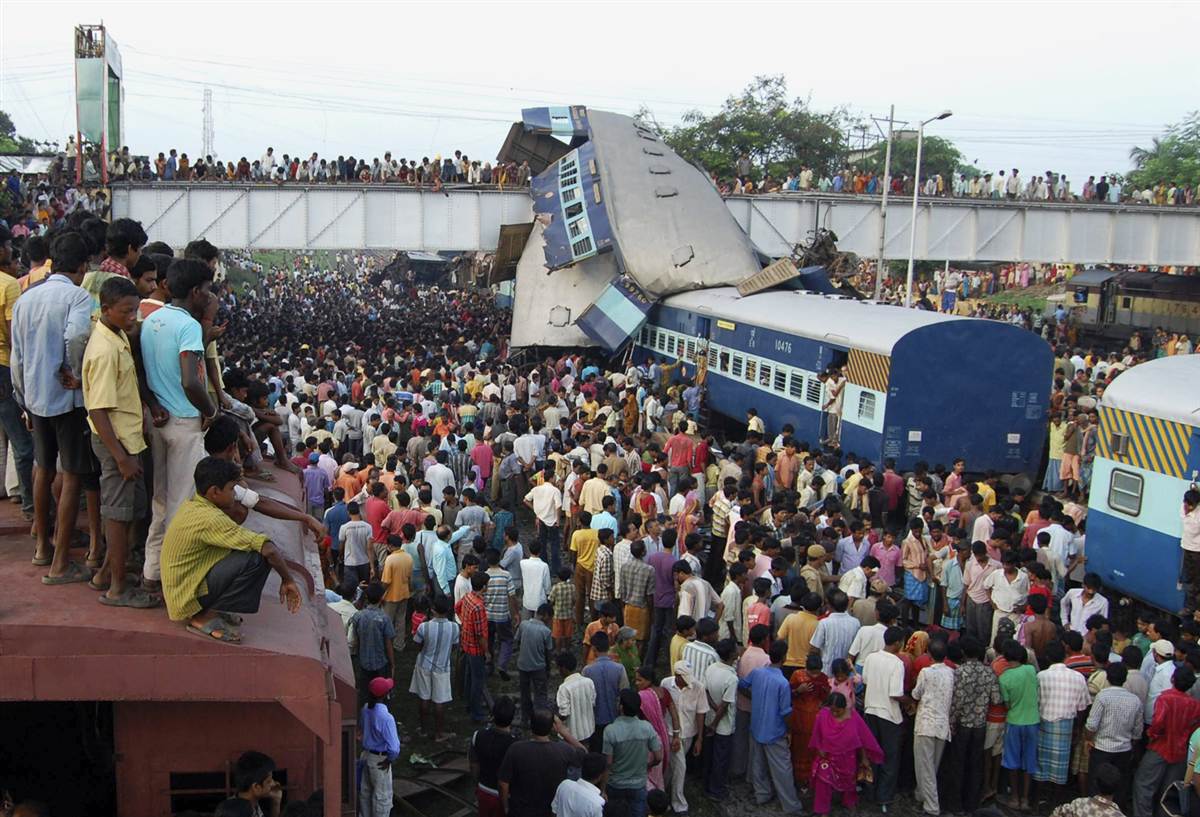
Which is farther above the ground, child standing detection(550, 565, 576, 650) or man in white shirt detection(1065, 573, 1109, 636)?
man in white shirt detection(1065, 573, 1109, 636)

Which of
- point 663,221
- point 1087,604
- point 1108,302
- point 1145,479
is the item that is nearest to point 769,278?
point 663,221

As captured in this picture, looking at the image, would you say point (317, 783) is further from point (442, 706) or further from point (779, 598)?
point (779, 598)

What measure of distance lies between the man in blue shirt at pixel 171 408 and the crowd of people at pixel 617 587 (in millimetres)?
14

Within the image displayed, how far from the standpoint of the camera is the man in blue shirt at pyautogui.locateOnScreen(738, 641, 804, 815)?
843 cm

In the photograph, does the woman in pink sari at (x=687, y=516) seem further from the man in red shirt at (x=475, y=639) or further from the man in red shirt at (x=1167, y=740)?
the man in red shirt at (x=1167, y=740)

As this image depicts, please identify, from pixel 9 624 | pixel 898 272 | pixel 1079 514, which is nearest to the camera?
pixel 9 624

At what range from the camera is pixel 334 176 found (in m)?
31.2

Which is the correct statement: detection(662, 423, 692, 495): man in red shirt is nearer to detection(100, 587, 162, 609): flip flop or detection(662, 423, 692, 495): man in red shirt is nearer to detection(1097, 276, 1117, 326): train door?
detection(100, 587, 162, 609): flip flop

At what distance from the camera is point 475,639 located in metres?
9.57

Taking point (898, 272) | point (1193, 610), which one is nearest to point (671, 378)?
point (1193, 610)

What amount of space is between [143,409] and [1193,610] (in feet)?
32.5

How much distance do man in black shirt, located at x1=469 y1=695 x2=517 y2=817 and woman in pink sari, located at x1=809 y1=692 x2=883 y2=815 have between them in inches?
99.5

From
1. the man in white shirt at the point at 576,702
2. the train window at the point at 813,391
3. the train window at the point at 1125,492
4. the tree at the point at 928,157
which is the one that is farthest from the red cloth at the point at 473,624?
the tree at the point at 928,157

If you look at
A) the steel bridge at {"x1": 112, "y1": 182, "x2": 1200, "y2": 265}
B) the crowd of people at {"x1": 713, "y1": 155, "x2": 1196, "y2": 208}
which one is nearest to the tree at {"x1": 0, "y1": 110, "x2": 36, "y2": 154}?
the steel bridge at {"x1": 112, "y1": 182, "x2": 1200, "y2": 265}
